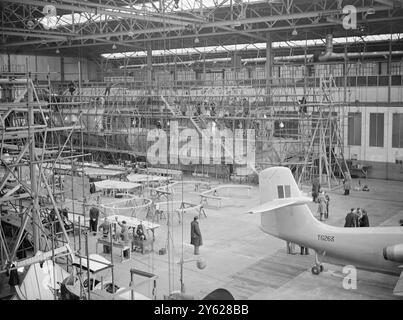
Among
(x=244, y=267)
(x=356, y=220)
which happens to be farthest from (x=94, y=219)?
(x=356, y=220)

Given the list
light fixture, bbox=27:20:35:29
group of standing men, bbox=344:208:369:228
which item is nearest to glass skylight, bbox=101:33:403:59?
light fixture, bbox=27:20:35:29

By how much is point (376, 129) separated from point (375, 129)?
0.05m

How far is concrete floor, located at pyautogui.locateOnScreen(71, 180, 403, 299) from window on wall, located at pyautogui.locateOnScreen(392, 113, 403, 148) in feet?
26.8

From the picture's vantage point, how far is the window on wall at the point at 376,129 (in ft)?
91.5

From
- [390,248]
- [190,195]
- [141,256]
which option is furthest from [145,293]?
[190,195]

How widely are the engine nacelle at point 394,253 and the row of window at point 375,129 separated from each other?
57.5 feet

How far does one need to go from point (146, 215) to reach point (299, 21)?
16309 mm

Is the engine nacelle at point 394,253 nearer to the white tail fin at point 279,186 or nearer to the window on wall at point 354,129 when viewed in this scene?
the white tail fin at point 279,186

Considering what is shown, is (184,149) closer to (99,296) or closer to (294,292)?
(294,292)

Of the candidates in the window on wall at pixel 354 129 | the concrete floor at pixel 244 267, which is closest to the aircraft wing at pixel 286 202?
the concrete floor at pixel 244 267

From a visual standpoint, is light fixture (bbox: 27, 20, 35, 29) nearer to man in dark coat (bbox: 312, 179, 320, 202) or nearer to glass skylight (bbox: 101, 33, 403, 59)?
glass skylight (bbox: 101, 33, 403, 59)

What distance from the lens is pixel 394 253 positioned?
10.9 metres

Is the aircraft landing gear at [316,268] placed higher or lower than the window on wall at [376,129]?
lower

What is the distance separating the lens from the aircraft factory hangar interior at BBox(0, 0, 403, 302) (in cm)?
1180
